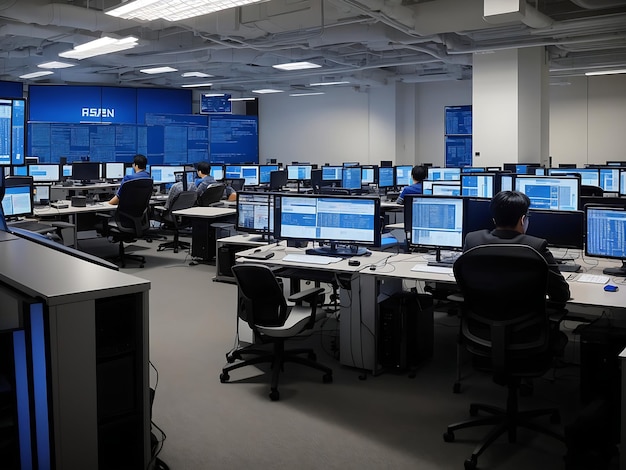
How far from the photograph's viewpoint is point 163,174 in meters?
11.8

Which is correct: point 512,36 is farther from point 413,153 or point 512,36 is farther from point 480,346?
Answer: point 480,346

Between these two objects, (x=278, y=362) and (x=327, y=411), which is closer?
(x=327, y=411)

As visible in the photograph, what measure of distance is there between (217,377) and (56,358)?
2134 millimetres

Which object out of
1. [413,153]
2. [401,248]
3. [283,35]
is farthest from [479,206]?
[413,153]

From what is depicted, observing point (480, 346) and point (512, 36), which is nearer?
A: point (480, 346)

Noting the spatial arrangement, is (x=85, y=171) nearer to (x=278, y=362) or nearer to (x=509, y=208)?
(x=278, y=362)

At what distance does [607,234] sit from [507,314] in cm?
140

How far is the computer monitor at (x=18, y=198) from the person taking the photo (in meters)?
6.88

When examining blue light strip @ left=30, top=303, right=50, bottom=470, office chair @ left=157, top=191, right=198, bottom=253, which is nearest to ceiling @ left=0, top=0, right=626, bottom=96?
office chair @ left=157, top=191, right=198, bottom=253

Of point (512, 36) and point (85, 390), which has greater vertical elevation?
point (512, 36)

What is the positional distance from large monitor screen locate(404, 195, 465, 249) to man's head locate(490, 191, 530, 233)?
85cm

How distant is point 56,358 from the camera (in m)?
2.16

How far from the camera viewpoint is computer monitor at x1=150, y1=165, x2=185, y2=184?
11.7m

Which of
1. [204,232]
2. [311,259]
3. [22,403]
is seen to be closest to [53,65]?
[204,232]
